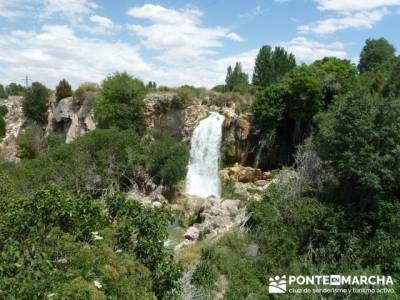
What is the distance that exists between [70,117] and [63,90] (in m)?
2.92

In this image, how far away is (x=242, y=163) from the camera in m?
30.1

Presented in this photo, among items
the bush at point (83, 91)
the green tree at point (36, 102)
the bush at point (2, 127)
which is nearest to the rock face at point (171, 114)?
the bush at point (83, 91)

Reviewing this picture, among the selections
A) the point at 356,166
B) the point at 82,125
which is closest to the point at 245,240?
the point at 356,166

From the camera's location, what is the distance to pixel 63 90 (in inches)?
1475

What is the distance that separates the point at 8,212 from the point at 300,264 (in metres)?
10.2

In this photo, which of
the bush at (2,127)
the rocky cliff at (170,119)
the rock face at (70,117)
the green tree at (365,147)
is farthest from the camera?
the bush at (2,127)

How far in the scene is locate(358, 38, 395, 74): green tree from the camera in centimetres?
6031

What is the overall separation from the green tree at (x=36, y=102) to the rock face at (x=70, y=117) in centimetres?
70

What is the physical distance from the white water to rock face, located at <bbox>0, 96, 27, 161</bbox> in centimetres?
1746

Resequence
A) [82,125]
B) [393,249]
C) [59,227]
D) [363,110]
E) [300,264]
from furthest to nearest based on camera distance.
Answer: [82,125]
[363,110]
[300,264]
[393,249]
[59,227]

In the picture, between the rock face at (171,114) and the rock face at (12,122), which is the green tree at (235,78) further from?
the rock face at (12,122)

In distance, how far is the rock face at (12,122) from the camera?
38500 mm

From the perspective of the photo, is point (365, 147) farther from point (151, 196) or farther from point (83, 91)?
point (83, 91)

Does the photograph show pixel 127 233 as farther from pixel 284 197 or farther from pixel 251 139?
pixel 251 139
